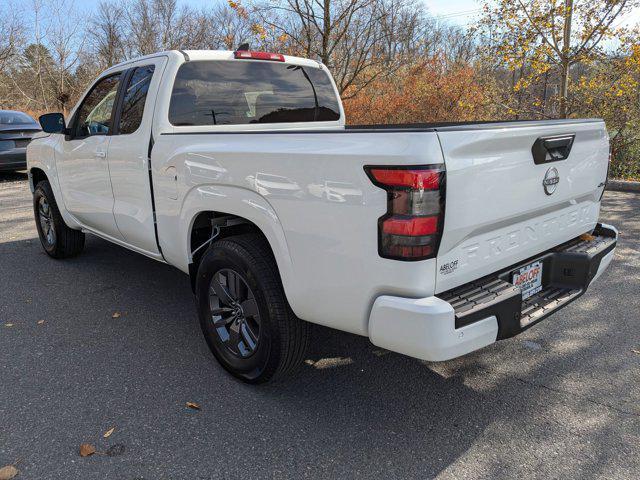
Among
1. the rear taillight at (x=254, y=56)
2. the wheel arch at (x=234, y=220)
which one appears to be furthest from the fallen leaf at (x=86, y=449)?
the rear taillight at (x=254, y=56)

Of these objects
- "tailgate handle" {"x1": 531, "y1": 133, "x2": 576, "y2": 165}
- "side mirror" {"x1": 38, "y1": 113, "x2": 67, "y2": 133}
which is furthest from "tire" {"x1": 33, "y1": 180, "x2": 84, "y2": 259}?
"tailgate handle" {"x1": 531, "y1": 133, "x2": 576, "y2": 165}

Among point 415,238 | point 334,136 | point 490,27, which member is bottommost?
point 415,238

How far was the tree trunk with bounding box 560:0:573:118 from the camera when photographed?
8802 mm

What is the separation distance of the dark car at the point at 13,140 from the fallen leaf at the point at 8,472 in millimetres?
10401

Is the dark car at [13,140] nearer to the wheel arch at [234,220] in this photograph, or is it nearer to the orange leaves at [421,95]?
the orange leaves at [421,95]

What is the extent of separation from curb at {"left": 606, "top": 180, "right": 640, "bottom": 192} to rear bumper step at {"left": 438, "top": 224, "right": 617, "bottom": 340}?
670cm

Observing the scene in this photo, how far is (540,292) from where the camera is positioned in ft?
8.95

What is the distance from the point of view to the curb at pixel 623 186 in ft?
29.0

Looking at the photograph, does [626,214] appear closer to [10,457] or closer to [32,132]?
[10,457]

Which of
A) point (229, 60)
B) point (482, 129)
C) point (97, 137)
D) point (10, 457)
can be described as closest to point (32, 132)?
point (97, 137)

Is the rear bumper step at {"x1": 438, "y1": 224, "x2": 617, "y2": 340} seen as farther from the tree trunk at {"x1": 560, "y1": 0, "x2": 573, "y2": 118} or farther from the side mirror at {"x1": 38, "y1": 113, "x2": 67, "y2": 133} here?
the tree trunk at {"x1": 560, "y1": 0, "x2": 573, "y2": 118}

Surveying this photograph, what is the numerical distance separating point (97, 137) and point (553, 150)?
134 inches

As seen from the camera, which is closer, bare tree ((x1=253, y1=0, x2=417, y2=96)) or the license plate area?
the license plate area

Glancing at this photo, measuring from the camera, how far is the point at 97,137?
13.3 ft
